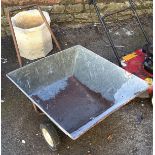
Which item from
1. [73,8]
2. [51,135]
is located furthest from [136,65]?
[73,8]

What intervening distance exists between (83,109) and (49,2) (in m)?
2.29

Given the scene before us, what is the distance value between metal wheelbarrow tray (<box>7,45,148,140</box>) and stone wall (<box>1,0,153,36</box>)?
1.66m

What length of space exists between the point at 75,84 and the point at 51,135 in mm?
834

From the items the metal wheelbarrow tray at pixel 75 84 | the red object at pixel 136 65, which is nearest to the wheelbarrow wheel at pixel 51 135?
the metal wheelbarrow tray at pixel 75 84

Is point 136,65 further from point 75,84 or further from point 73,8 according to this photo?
point 73,8

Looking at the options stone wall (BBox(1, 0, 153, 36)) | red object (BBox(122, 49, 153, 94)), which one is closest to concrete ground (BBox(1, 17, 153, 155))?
red object (BBox(122, 49, 153, 94))

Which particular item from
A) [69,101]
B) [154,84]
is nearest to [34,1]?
[69,101]

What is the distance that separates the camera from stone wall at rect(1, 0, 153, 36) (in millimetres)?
5084

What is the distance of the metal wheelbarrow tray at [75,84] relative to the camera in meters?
3.39

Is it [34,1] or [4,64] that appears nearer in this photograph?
[4,64]

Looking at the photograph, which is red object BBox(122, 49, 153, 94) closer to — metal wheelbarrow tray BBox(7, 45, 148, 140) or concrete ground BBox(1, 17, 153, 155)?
concrete ground BBox(1, 17, 153, 155)

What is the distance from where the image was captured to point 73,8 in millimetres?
5207

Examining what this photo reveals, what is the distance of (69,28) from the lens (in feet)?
17.6

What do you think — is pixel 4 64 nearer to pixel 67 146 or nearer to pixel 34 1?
pixel 34 1
